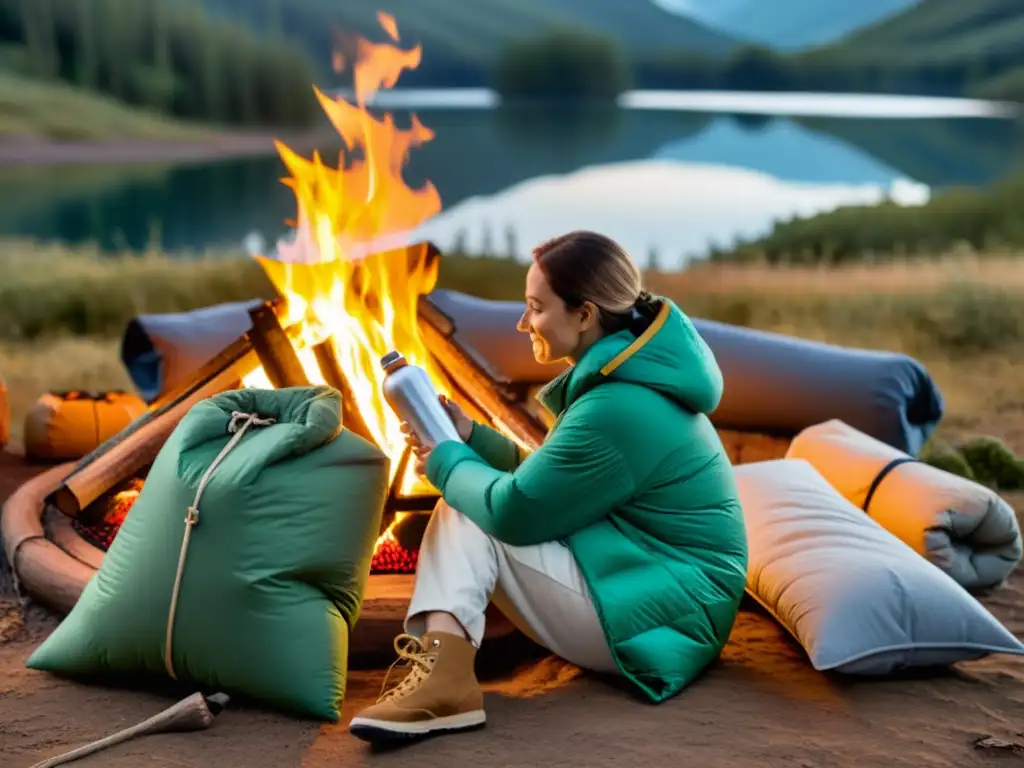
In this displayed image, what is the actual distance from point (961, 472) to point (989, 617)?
175 centimetres

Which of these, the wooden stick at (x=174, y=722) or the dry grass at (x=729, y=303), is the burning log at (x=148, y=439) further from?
the dry grass at (x=729, y=303)

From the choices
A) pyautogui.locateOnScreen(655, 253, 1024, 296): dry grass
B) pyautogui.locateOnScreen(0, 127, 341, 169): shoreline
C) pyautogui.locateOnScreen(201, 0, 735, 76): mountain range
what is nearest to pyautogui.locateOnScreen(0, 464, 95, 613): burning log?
pyautogui.locateOnScreen(655, 253, 1024, 296): dry grass

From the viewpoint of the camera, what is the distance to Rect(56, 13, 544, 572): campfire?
318 cm

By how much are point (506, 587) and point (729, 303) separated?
4.93 metres

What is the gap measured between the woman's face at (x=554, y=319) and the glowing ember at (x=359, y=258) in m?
0.85

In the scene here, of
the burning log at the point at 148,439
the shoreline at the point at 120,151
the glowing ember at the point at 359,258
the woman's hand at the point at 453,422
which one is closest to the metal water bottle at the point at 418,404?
the woman's hand at the point at 453,422

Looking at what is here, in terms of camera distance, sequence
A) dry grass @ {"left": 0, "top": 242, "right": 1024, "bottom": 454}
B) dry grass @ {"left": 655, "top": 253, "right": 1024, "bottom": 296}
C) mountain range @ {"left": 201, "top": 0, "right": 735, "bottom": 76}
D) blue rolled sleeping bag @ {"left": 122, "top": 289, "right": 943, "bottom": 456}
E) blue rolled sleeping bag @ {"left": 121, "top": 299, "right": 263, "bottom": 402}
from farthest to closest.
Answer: mountain range @ {"left": 201, "top": 0, "right": 735, "bottom": 76}, dry grass @ {"left": 655, "top": 253, "right": 1024, "bottom": 296}, dry grass @ {"left": 0, "top": 242, "right": 1024, "bottom": 454}, blue rolled sleeping bag @ {"left": 121, "top": 299, "right": 263, "bottom": 402}, blue rolled sleeping bag @ {"left": 122, "top": 289, "right": 943, "bottom": 456}

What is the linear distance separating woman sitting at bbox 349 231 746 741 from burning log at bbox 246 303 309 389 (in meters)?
0.66

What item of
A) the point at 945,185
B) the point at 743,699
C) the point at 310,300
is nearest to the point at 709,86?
the point at 945,185

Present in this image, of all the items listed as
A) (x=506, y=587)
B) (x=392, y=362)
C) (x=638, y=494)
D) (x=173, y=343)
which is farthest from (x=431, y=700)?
(x=173, y=343)

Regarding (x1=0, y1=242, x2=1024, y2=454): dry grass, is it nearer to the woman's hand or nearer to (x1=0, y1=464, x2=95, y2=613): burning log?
(x1=0, y1=464, x2=95, y2=613): burning log

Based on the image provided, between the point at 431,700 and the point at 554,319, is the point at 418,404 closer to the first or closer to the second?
the point at 554,319

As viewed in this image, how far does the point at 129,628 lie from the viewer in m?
A: 2.59

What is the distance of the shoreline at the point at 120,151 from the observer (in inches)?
390
